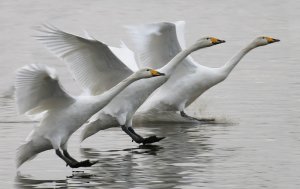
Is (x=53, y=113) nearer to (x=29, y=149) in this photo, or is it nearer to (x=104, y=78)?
(x=29, y=149)

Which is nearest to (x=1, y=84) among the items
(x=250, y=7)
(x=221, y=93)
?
(x=221, y=93)

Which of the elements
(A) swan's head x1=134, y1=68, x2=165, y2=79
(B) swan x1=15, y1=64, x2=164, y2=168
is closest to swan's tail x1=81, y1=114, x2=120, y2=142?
(A) swan's head x1=134, y1=68, x2=165, y2=79

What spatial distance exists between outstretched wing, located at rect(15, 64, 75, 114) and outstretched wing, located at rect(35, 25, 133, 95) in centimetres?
152

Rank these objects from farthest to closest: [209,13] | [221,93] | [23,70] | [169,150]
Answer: [209,13] → [221,93] → [169,150] → [23,70]

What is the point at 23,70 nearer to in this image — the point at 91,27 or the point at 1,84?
the point at 1,84

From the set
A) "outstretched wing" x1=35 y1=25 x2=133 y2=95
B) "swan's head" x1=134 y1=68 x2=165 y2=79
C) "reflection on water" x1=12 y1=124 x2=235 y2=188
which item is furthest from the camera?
"outstretched wing" x1=35 y1=25 x2=133 y2=95

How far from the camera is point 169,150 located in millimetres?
14672

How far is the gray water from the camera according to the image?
41.3ft

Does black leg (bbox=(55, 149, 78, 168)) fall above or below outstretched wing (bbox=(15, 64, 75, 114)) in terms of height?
below

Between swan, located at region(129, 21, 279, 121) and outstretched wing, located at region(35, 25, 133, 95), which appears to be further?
swan, located at region(129, 21, 279, 121)

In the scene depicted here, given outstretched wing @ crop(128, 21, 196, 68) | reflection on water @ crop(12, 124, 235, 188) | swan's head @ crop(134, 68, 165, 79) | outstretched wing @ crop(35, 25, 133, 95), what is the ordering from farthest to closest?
1. outstretched wing @ crop(128, 21, 196, 68)
2. outstretched wing @ crop(35, 25, 133, 95)
3. swan's head @ crop(134, 68, 165, 79)
4. reflection on water @ crop(12, 124, 235, 188)

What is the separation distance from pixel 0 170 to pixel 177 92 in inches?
202

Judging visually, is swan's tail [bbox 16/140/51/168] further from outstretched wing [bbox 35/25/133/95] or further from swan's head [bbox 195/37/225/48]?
swan's head [bbox 195/37/225/48]

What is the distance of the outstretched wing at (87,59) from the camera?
48.4ft
